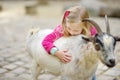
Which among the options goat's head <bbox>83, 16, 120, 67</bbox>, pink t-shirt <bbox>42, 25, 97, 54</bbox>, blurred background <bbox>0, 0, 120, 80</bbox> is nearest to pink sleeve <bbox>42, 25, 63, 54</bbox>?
pink t-shirt <bbox>42, 25, 97, 54</bbox>

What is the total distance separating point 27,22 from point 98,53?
9.30 m

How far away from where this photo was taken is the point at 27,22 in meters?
12.4

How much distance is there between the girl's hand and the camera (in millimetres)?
3611

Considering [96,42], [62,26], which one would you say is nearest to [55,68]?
[62,26]

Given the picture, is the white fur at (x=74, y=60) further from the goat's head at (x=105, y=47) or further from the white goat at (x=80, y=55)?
the goat's head at (x=105, y=47)

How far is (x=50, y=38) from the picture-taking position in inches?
151

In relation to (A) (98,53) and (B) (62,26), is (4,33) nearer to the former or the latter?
(B) (62,26)

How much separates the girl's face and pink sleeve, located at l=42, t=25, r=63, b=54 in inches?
7.2

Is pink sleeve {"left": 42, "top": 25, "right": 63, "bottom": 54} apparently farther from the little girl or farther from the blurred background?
the blurred background

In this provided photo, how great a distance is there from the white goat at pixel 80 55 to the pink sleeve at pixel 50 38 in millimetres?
60

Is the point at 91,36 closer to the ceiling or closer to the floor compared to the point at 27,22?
closer to the floor

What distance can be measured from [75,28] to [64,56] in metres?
0.40

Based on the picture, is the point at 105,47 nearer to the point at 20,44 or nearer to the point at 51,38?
the point at 51,38

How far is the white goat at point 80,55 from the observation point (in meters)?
3.19
